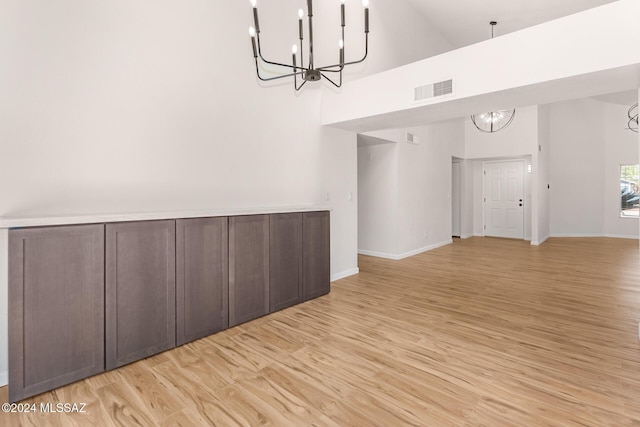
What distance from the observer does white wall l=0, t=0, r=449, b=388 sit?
230 cm

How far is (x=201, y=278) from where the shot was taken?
286 centimetres

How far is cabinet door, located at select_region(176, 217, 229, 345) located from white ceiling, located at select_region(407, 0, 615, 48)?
20.7 ft

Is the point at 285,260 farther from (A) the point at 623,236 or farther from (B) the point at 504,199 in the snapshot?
(A) the point at 623,236

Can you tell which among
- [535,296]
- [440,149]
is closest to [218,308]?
[535,296]

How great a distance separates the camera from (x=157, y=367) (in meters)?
2.41

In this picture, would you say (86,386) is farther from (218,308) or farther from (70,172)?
(70,172)

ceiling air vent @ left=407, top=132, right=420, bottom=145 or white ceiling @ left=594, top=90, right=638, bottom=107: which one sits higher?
white ceiling @ left=594, top=90, right=638, bottom=107

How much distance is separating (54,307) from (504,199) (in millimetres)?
10193

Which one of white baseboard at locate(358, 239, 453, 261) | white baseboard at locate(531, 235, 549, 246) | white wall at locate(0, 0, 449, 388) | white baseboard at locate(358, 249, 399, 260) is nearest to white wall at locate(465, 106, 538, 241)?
white baseboard at locate(531, 235, 549, 246)

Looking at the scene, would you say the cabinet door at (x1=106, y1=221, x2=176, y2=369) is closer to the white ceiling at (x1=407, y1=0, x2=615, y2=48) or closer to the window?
the white ceiling at (x1=407, y1=0, x2=615, y2=48)

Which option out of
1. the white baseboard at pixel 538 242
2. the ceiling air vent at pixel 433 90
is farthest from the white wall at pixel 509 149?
the ceiling air vent at pixel 433 90

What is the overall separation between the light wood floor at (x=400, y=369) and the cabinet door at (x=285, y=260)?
17 cm

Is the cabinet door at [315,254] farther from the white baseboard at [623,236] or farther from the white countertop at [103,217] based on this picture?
the white baseboard at [623,236]

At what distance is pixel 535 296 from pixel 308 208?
2992 millimetres
